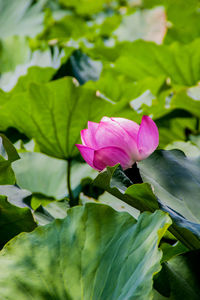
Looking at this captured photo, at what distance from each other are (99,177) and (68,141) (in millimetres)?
584

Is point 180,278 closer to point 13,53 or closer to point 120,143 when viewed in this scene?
point 120,143

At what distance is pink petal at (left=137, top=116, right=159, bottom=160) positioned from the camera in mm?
730

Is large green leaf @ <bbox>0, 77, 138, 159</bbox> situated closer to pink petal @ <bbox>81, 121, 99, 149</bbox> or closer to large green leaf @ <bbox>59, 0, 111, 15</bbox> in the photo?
pink petal @ <bbox>81, 121, 99, 149</bbox>

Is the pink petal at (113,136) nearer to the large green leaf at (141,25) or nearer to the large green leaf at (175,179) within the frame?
the large green leaf at (175,179)

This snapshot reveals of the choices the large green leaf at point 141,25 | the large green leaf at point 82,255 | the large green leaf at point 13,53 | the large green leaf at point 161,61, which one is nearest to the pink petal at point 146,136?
the large green leaf at point 82,255

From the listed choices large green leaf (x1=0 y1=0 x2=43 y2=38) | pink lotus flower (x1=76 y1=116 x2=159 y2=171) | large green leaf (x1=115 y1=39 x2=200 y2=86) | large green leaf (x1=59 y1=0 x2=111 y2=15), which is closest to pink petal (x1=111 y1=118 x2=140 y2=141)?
pink lotus flower (x1=76 y1=116 x2=159 y2=171)

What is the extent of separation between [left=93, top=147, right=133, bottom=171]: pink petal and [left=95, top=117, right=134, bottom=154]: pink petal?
11 mm

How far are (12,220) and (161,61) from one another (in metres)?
1.08

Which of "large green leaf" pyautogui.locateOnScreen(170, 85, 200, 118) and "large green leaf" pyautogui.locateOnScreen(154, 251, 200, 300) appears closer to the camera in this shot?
"large green leaf" pyautogui.locateOnScreen(154, 251, 200, 300)

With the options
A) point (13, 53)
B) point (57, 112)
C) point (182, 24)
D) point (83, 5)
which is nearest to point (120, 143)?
point (57, 112)

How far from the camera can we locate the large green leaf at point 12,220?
75 cm

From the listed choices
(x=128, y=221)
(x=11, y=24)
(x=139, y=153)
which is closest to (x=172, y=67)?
(x=139, y=153)

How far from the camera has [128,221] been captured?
2.18 ft

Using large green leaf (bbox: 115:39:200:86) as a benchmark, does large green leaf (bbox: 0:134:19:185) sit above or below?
above
